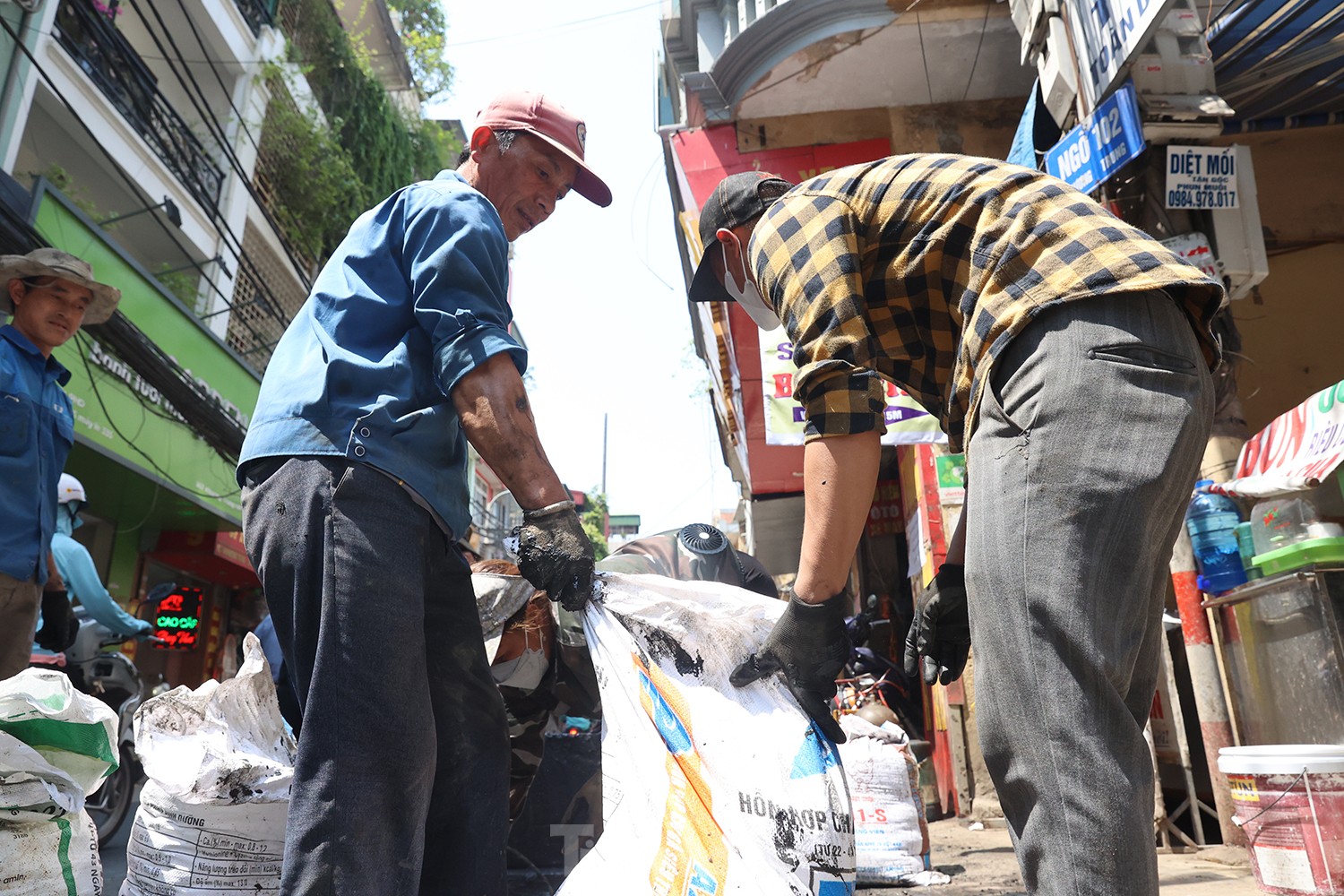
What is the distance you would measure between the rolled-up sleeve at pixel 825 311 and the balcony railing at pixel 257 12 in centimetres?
1534

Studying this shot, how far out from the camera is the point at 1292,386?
543 centimetres

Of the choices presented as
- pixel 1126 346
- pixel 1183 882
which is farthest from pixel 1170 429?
pixel 1183 882

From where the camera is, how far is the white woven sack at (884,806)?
332 centimetres

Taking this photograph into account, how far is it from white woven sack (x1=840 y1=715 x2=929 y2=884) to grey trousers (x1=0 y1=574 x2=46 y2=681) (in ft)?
9.44

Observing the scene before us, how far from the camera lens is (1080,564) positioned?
121 cm

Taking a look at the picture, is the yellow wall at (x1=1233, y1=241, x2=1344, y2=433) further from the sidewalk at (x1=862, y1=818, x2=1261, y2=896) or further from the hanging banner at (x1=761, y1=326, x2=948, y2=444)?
the sidewalk at (x1=862, y1=818, x2=1261, y2=896)

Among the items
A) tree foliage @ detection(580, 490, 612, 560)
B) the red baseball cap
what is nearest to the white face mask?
the red baseball cap

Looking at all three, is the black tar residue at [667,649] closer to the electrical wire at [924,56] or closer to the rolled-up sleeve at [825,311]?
the rolled-up sleeve at [825,311]

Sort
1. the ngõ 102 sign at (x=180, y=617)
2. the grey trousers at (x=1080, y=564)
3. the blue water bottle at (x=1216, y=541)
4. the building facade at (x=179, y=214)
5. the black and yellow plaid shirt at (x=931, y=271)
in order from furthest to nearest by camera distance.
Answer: the ngõ 102 sign at (x=180, y=617)
the building facade at (x=179, y=214)
the blue water bottle at (x=1216, y=541)
the black and yellow plaid shirt at (x=931, y=271)
the grey trousers at (x=1080, y=564)

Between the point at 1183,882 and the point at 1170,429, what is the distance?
260 centimetres

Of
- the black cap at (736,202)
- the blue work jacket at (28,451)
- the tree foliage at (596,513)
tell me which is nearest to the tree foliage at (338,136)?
the blue work jacket at (28,451)

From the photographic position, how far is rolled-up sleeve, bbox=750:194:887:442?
1.46 metres

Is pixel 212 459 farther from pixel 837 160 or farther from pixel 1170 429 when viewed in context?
pixel 1170 429

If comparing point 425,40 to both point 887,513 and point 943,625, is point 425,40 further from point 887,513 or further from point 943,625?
point 943,625
